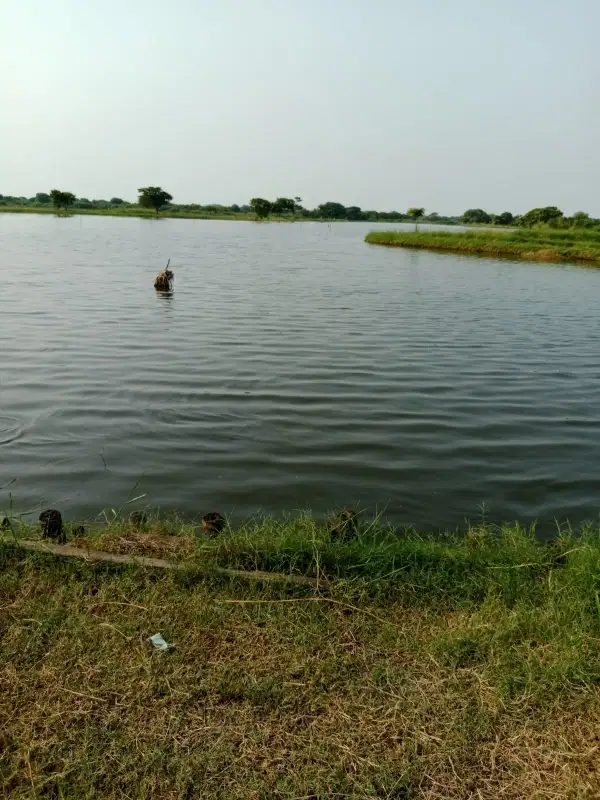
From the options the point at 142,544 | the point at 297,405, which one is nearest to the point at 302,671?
the point at 142,544

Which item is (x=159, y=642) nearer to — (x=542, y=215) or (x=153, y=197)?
(x=542, y=215)

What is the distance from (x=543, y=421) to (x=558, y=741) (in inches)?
252

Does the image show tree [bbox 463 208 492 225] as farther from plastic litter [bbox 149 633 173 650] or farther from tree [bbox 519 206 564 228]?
plastic litter [bbox 149 633 173 650]

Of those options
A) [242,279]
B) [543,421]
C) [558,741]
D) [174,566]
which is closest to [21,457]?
[174,566]

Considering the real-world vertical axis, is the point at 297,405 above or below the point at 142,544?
below

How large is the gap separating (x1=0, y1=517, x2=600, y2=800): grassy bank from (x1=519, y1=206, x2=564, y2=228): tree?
Answer: 59.1 meters

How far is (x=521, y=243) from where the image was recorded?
44844 mm

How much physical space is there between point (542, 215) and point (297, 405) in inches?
2339

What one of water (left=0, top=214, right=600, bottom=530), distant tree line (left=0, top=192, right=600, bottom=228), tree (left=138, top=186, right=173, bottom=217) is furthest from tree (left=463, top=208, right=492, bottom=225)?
water (left=0, top=214, right=600, bottom=530)

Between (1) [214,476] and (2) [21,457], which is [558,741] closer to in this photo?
(1) [214,476]

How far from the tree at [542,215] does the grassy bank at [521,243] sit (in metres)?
9.57

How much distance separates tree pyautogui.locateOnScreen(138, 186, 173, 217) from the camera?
11881 centimetres

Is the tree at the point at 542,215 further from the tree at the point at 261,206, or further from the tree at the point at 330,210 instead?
the tree at the point at 330,210

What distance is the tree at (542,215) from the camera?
195ft
